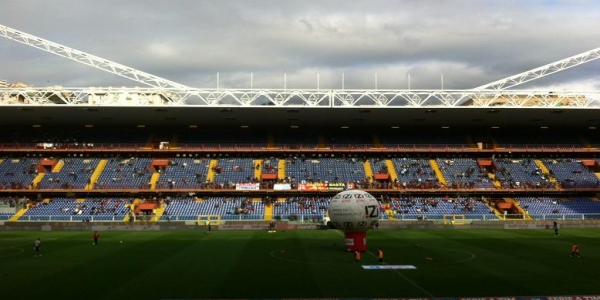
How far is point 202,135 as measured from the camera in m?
85.4

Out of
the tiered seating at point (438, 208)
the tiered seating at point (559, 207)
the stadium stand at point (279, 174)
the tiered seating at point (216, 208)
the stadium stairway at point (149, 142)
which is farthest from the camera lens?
the stadium stairway at point (149, 142)

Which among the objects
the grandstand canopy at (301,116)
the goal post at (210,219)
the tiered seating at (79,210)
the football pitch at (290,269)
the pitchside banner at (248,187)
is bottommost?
the football pitch at (290,269)

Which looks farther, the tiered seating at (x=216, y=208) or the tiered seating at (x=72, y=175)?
the tiered seating at (x=72, y=175)

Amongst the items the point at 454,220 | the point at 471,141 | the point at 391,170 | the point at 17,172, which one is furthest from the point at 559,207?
the point at 17,172

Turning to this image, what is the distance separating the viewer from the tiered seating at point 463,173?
7519cm

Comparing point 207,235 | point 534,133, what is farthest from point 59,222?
point 534,133

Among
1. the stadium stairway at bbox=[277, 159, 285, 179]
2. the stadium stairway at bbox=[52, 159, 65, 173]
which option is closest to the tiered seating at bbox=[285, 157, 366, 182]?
the stadium stairway at bbox=[277, 159, 285, 179]

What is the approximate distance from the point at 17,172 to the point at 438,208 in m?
60.7

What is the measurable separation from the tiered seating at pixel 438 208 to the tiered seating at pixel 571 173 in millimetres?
14139

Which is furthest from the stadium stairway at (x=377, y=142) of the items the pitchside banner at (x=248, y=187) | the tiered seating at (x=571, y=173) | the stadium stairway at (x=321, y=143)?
the tiered seating at (x=571, y=173)

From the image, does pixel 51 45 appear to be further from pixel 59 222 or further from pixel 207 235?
pixel 207 235

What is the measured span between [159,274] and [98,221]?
129 feet

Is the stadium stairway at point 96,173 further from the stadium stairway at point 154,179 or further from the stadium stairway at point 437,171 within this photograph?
the stadium stairway at point 437,171

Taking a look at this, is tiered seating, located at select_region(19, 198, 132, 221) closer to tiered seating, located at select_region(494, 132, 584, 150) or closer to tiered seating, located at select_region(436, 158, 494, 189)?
tiered seating, located at select_region(436, 158, 494, 189)
